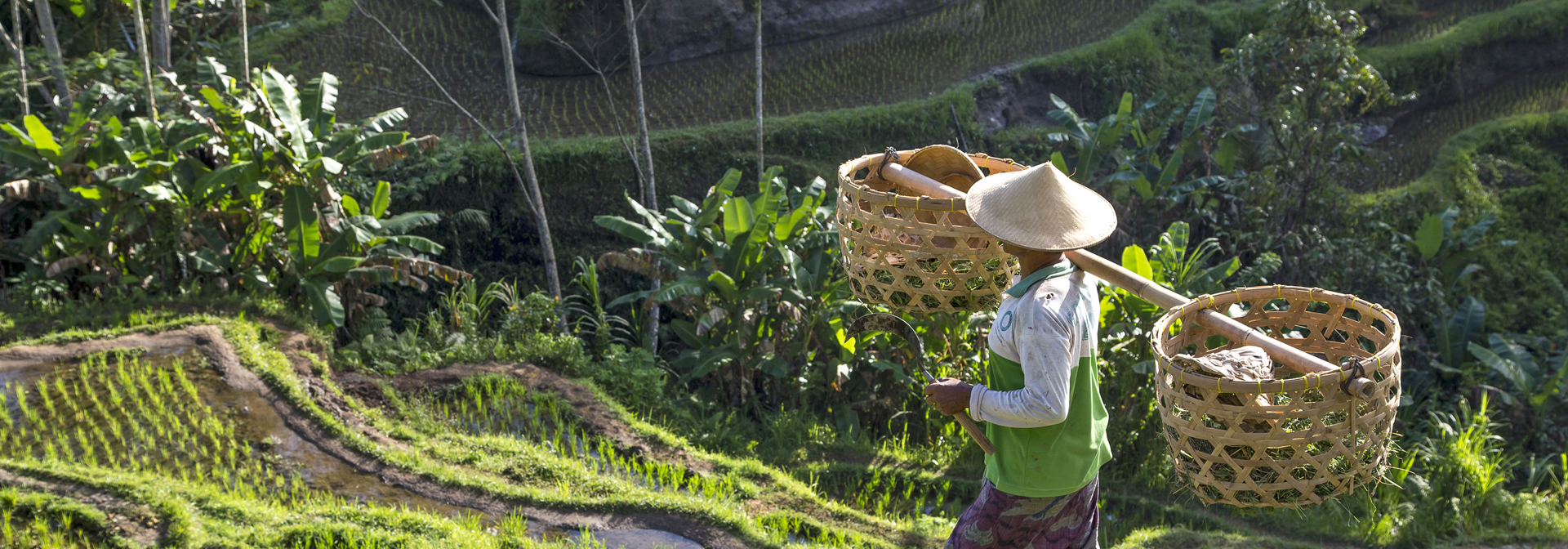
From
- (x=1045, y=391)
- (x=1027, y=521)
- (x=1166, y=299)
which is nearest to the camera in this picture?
(x=1045, y=391)

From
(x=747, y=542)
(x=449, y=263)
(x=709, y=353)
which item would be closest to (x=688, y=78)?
(x=449, y=263)

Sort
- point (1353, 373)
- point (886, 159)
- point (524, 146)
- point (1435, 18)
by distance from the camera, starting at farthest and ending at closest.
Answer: point (1435, 18) → point (524, 146) → point (886, 159) → point (1353, 373)

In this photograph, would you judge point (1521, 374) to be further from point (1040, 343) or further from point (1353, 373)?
point (1040, 343)

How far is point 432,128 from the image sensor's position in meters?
8.72

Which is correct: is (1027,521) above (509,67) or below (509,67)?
below

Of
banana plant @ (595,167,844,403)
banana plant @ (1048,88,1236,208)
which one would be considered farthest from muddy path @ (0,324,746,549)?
banana plant @ (1048,88,1236,208)


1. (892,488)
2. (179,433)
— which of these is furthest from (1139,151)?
(179,433)

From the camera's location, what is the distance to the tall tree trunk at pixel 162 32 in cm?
611

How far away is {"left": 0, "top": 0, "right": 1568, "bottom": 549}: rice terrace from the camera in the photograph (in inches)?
83.0

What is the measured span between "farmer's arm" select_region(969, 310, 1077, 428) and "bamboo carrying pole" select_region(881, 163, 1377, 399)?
192mm

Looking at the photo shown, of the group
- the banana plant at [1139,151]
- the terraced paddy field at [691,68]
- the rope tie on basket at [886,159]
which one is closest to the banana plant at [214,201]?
the terraced paddy field at [691,68]

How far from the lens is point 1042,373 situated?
193 centimetres

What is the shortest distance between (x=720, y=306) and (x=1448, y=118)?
11.0 m

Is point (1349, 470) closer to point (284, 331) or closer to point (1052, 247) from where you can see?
point (1052, 247)
